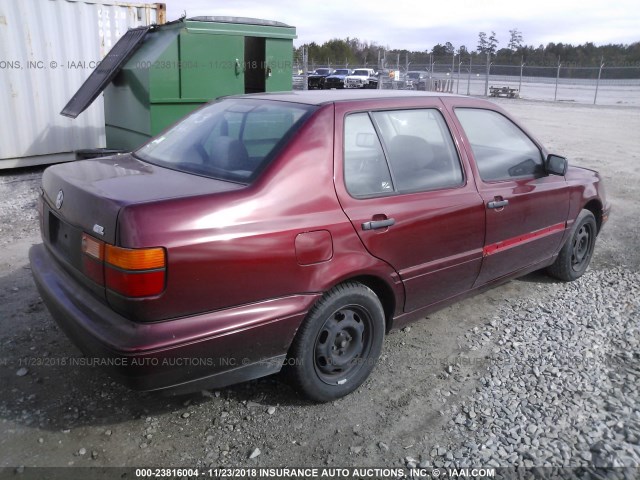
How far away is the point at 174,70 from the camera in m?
6.46

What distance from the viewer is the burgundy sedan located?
2297 millimetres

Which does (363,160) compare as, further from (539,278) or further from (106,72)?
(106,72)

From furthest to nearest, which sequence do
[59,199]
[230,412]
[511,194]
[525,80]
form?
[525,80] < [511,194] < [230,412] < [59,199]

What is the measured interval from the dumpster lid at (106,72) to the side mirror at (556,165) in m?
5.29

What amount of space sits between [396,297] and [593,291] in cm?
242

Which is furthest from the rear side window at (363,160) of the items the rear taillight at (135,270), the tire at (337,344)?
the rear taillight at (135,270)

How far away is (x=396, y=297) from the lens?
3133 mm

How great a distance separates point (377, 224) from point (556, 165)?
1907mm

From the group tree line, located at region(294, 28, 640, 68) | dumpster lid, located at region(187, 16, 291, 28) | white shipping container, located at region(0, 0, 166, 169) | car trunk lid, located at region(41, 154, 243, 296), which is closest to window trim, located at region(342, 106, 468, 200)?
car trunk lid, located at region(41, 154, 243, 296)

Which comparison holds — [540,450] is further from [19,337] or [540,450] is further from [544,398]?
[19,337]

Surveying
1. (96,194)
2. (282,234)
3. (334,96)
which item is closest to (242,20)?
(334,96)

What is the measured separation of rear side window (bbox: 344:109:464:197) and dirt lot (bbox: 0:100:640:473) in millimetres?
1143

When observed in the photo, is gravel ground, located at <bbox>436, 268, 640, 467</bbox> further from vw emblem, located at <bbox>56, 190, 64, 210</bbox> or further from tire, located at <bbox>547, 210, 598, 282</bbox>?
vw emblem, located at <bbox>56, 190, 64, 210</bbox>

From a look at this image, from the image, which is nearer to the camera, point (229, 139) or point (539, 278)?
point (229, 139)
